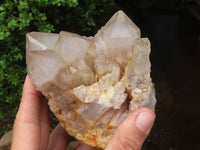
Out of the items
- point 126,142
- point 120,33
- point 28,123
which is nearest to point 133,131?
point 126,142

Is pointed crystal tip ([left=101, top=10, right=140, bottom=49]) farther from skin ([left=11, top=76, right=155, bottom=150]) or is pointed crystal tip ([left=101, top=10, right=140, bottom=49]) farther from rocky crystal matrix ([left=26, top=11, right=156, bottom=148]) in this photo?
skin ([left=11, top=76, right=155, bottom=150])

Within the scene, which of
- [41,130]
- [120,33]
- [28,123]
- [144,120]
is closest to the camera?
[144,120]

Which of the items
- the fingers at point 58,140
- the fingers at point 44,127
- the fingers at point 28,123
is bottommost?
the fingers at point 58,140

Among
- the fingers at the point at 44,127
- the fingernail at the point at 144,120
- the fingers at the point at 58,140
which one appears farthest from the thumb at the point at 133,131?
the fingers at the point at 58,140

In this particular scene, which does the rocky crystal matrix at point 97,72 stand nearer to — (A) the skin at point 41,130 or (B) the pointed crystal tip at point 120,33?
(B) the pointed crystal tip at point 120,33

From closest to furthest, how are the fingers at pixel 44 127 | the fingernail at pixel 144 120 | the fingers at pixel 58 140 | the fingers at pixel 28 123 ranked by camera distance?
the fingernail at pixel 144 120
the fingers at pixel 28 123
the fingers at pixel 44 127
the fingers at pixel 58 140

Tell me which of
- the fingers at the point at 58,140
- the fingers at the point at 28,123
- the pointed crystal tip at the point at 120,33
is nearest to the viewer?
the pointed crystal tip at the point at 120,33

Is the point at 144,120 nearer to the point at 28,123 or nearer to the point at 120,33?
the point at 120,33
